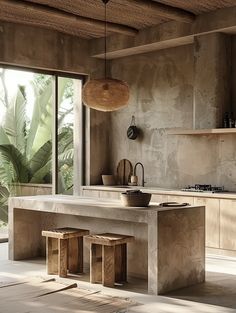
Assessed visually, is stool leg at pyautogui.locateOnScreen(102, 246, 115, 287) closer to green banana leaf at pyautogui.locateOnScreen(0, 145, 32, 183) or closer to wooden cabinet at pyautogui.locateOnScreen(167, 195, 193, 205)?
wooden cabinet at pyautogui.locateOnScreen(167, 195, 193, 205)

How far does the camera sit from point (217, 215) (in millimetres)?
7254

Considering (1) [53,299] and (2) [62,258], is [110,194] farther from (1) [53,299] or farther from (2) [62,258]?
(1) [53,299]

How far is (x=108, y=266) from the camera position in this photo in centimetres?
543

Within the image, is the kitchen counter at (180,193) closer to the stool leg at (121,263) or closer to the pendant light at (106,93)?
the pendant light at (106,93)

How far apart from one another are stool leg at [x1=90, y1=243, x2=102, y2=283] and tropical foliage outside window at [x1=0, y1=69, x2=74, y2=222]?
4.45 m

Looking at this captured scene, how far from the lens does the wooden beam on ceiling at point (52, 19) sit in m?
7.27

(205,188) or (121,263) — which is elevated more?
(205,188)

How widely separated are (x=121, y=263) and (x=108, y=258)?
25 centimetres

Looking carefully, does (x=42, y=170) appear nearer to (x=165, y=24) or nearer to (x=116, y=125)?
(x=116, y=125)

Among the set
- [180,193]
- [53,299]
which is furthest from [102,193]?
[53,299]

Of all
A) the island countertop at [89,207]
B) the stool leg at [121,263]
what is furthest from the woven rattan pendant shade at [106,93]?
the stool leg at [121,263]

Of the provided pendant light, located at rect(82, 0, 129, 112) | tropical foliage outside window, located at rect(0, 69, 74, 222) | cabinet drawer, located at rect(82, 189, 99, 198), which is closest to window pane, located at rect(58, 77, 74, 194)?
tropical foliage outside window, located at rect(0, 69, 74, 222)

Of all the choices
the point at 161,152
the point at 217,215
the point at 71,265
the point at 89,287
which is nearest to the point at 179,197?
the point at 217,215

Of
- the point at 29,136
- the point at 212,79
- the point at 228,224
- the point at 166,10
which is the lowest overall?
the point at 228,224
